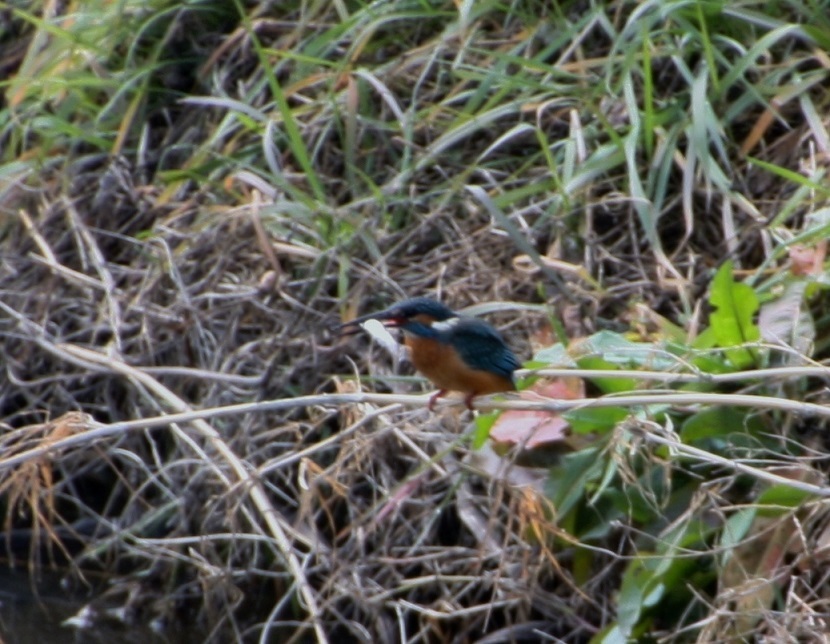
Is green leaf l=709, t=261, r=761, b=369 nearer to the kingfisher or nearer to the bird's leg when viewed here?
the kingfisher

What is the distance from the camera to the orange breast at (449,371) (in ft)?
9.67

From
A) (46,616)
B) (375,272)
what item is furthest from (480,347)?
(46,616)

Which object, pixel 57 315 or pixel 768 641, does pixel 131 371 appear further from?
pixel 768 641

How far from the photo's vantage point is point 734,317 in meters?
3.16

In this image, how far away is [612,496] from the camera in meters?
3.12

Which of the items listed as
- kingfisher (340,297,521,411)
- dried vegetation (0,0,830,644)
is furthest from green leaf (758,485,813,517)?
kingfisher (340,297,521,411)

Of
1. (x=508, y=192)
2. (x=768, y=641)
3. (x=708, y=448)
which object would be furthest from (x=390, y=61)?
Result: (x=768, y=641)

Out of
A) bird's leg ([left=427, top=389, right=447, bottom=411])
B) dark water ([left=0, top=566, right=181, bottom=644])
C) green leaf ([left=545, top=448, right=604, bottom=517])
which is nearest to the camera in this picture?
bird's leg ([left=427, top=389, right=447, bottom=411])

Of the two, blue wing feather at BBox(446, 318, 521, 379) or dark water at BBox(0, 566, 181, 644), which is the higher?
blue wing feather at BBox(446, 318, 521, 379)

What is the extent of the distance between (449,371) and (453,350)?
55 millimetres

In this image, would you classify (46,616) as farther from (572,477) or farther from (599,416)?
(599,416)

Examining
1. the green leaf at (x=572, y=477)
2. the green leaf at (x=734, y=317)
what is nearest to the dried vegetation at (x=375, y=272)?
the green leaf at (x=572, y=477)

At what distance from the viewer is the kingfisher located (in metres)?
2.95

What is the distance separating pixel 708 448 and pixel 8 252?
251 centimetres
